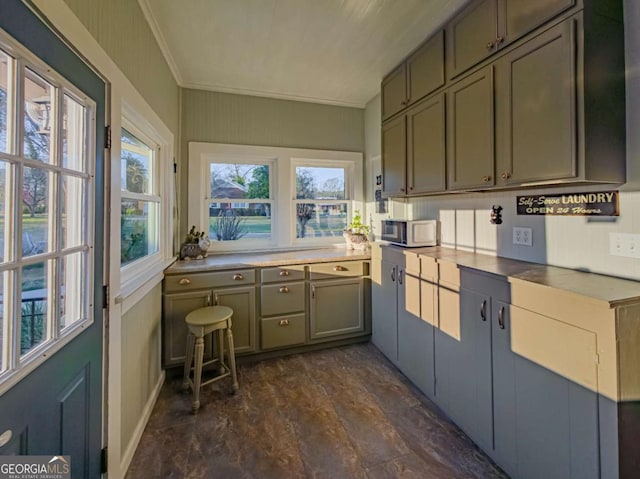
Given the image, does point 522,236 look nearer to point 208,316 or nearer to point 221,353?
point 208,316

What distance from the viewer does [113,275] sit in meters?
1.46

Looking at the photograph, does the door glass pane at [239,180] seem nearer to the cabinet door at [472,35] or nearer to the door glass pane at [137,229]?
the door glass pane at [137,229]

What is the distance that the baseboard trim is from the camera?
1.59m

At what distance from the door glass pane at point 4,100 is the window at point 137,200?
800 mm

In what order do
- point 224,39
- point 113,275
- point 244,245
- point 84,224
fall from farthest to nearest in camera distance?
point 244,245 → point 224,39 → point 113,275 → point 84,224

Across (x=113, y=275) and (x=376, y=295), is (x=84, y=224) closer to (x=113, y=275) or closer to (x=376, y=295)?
(x=113, y=275)

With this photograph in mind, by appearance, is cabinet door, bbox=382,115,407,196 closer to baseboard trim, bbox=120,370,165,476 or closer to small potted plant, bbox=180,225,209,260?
small potted plant, bbox=180,225,209,260

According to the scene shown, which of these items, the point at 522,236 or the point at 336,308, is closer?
the point at 522,236

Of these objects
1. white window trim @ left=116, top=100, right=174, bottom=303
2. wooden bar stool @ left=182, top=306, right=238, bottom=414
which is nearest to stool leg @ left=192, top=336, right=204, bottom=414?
wooden bar stool @ left=182, top=306, right=238, bottom=414

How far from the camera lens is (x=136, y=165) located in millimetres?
2109

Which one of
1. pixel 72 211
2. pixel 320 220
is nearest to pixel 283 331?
pixel 320 220

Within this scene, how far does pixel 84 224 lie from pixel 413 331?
85.3 inches

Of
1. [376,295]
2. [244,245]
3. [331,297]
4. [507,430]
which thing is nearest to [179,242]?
[244,245]

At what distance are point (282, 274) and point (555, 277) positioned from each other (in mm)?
2039
